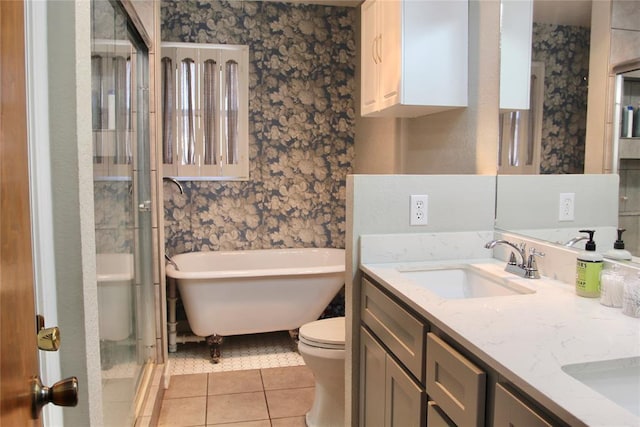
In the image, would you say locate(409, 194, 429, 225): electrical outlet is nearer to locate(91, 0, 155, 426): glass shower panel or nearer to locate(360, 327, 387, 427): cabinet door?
locate(360, 327, 387, 427): cabinet door

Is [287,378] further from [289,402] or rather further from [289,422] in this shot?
[289,422]

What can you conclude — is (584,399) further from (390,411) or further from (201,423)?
(201,423)

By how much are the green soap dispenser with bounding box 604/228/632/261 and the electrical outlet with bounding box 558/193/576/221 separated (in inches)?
9.3

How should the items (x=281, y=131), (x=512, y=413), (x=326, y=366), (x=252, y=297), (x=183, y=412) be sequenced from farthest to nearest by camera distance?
1. (x=281, y=131)
2. (x=252, y=297)
3. (x=183, y=412)
4. (x=326, y=366)
5. (x=512, y=413)

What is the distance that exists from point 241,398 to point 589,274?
78.4 inches

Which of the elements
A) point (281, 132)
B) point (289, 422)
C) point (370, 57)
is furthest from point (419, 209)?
point (281, 132)

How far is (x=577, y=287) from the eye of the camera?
4.77ft

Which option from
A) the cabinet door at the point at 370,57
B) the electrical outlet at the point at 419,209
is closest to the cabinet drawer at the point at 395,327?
the electrical outlet at the point at 419,209

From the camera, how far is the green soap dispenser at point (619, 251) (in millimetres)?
1430

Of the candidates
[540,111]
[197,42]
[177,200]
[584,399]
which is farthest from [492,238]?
[197,42]

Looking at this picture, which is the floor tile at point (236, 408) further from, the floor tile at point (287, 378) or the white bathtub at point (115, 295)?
the white bathtub at point (115, 295)

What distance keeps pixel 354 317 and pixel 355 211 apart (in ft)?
1.38

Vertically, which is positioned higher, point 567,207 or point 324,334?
point 567,207

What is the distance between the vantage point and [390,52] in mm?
2268
